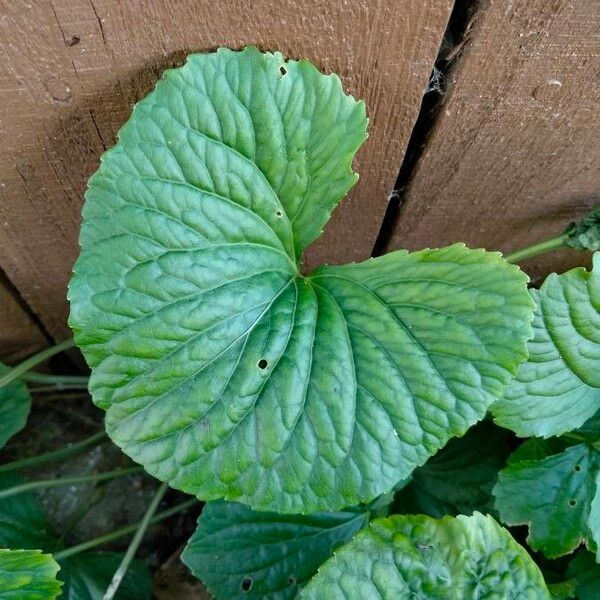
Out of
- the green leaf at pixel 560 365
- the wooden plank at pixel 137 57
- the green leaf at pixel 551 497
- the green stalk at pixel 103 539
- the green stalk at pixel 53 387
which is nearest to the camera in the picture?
the wooden plank at pixel 137 57


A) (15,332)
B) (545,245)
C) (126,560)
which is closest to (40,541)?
(126,560)

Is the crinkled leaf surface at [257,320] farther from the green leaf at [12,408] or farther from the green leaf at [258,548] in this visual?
the green leaf at [12,408]

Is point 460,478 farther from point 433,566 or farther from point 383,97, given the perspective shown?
point 383,97

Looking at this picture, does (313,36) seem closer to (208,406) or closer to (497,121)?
(497,121)

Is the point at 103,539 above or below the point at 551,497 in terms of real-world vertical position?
below

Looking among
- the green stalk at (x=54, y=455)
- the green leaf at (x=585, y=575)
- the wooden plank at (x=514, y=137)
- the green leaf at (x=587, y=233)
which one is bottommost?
the green stalk at (x=54, y=455)

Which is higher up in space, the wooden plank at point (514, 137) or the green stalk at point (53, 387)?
the wooden plank at point (514, 137)

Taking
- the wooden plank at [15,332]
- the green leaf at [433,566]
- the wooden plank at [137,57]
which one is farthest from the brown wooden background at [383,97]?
the green leaf at [433,566]
